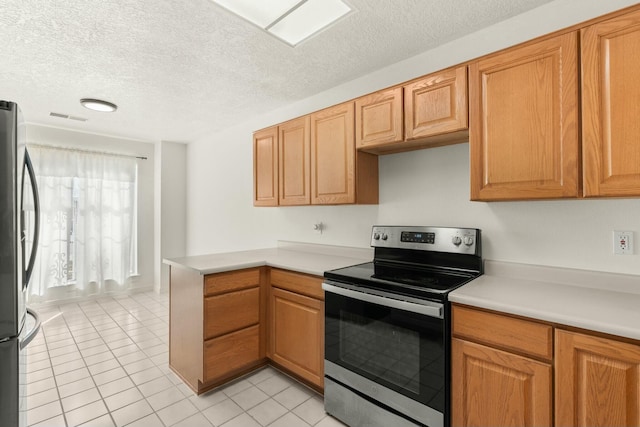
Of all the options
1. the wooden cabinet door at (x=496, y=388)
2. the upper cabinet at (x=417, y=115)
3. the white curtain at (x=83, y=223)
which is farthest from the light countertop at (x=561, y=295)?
the white curtain at (x=83, y=223)

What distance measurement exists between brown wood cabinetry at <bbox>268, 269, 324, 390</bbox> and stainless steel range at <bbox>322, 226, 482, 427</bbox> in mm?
125

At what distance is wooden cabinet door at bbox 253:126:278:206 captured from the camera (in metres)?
2.89

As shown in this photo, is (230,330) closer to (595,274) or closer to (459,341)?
(459,341)

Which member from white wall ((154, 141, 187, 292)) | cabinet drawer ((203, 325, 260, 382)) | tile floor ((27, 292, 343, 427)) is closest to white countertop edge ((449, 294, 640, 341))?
tile floor ((27, 292, 343, 427))

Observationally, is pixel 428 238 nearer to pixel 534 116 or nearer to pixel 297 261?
pixel 534 116

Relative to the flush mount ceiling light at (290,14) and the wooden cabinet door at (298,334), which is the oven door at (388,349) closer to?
the wooden cabinet door at (298,334)

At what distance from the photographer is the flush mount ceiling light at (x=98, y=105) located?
10.1 feet

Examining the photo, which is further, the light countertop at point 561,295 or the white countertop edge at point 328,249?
the white countertop edge at point 328,249

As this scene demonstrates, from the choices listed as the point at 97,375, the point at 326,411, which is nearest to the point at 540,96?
the point at 326,411

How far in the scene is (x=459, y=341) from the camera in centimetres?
143

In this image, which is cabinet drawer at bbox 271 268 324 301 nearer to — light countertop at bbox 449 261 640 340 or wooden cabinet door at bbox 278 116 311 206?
wooden cabinet door at bbox 278 116 311 206

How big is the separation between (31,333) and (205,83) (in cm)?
222

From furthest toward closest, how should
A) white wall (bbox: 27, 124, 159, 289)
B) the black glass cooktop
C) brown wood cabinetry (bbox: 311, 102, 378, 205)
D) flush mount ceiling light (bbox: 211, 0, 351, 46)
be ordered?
white wall (bbox: 27, 124, 159, 289) → brown wood cabinetry (bbox: 311, 102, 378, 205) → flush mount ceiling light (bbox: 211, 0, 351, 46) → the black glass cooktop

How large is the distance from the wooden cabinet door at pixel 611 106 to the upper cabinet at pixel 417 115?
0.52 meters
